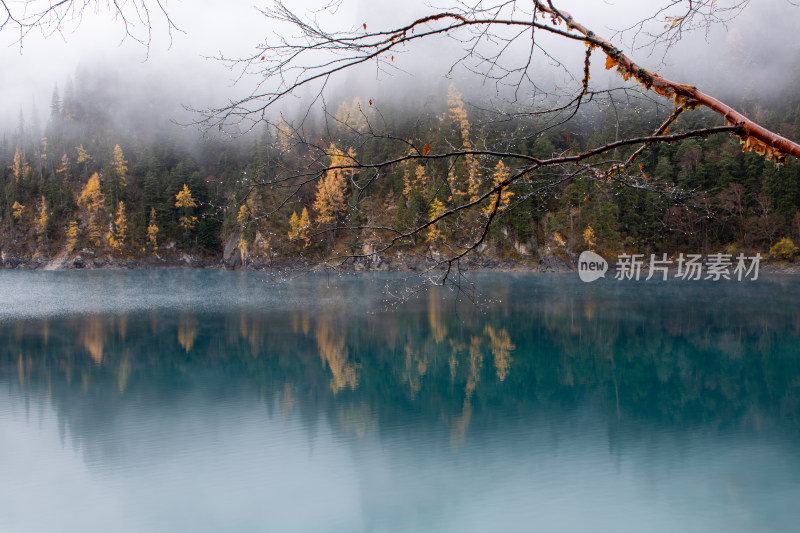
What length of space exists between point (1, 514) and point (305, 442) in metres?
5.12

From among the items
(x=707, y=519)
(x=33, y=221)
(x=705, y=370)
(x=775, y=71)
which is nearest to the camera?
(x=707, y=519)

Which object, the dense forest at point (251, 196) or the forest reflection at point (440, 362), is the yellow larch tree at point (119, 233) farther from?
the forest reflection at point (440, 362)

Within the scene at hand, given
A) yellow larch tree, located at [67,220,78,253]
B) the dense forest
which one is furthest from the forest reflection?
yellow larch tree, located at [67,220,78,253]

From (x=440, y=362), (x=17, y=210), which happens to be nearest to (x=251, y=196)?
(x=440, y=362)

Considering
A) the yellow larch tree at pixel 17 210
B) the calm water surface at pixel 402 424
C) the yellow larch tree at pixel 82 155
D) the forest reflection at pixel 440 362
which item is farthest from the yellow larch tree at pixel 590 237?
the yellow larch tree at pixel 17 210

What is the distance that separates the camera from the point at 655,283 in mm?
41219

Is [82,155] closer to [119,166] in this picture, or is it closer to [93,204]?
[119,166]

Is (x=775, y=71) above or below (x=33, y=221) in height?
above

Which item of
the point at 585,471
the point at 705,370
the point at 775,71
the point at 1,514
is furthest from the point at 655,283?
the point at 775,71

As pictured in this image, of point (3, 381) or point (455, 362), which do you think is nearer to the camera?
point (3, 381)

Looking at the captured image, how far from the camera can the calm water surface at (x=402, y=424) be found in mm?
8344

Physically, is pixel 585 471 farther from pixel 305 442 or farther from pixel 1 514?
pixel 1 514

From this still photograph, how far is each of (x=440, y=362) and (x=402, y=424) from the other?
546 cm

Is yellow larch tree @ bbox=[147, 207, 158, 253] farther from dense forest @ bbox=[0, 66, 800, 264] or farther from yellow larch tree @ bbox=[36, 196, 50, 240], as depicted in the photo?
yellow larch tree @ bbox=[36, 196, 50, 240]
